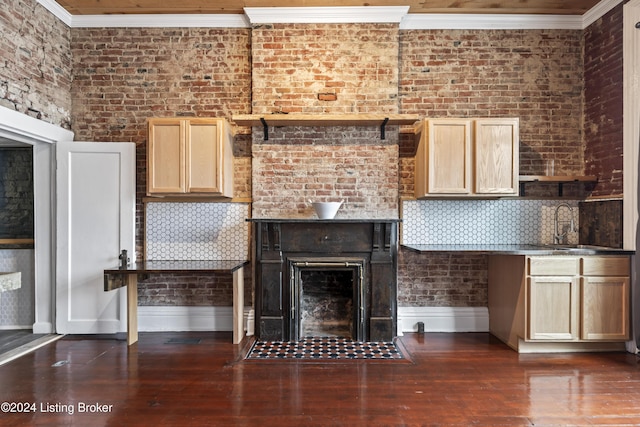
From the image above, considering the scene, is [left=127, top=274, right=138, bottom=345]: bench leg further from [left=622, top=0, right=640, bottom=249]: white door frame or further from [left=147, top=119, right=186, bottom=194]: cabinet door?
[left=622, top=0, right=640, bottom=249]: white door frame

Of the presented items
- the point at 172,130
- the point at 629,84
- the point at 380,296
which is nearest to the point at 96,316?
the point at 172,130

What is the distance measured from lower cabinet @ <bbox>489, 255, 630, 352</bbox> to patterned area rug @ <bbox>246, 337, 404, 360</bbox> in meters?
1.31

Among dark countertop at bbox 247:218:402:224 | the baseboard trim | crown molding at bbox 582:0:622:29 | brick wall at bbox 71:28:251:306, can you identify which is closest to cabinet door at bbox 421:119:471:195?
dark countertop at bbox 247:218:402:224

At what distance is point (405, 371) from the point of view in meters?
3.41

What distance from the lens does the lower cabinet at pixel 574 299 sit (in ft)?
12.5

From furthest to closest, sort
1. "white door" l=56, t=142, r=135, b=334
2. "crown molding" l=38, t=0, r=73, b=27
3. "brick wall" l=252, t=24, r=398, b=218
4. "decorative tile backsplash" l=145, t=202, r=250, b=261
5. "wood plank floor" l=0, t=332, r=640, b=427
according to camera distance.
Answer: "decorative tile backsplash" l=145, t=202, r=250, b=261 < "brick wall" l=252, t=24, r=398, b=218 < "white door" l=56, t=142, r=135, b=334 < "crown molding" l=38, t=0, r=73, b=27 < "wood plank floor" l=0, t=332, r=640, b=427

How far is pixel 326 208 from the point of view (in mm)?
4211

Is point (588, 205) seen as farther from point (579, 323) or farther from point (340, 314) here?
point (340, 314)

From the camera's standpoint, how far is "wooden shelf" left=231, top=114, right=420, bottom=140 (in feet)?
13.7

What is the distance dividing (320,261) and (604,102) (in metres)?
3.42

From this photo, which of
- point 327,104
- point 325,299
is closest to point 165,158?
point 327,104

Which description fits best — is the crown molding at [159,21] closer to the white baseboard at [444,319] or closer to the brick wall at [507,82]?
the brick wall at [507,82]

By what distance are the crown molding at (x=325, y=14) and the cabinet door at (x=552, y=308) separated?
122 inches

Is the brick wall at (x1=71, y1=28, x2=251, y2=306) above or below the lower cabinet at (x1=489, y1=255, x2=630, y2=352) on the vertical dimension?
above
